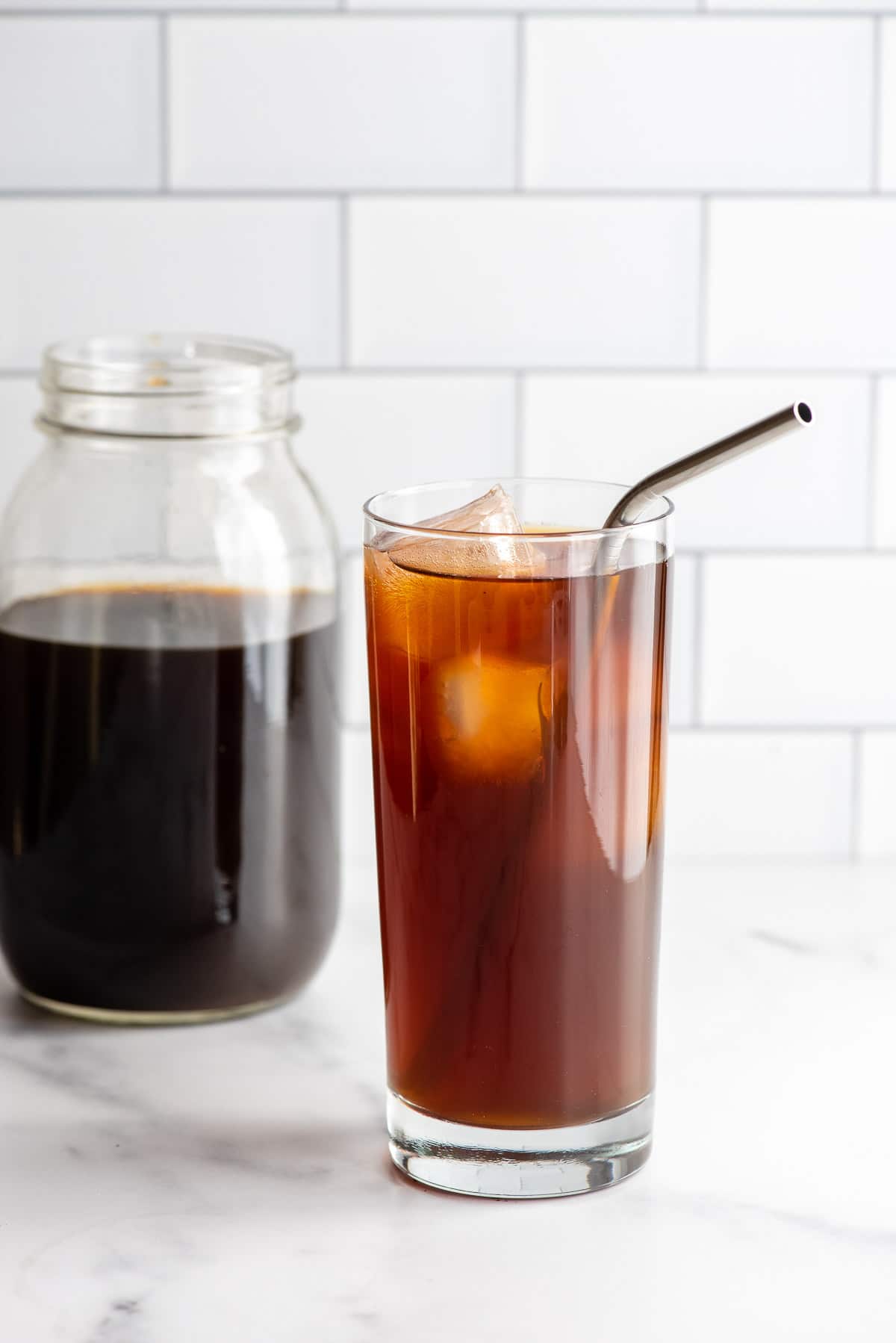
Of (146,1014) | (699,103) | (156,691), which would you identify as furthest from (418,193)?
(146,1014)

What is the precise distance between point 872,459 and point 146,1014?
56 centimetres

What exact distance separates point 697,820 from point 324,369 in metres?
0.37

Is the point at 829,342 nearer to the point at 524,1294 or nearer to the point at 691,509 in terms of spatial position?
the point at 691,509

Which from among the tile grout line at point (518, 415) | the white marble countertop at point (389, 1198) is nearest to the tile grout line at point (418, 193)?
the tile grout line at point (518, 415)

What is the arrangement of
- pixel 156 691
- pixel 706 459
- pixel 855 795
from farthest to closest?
1. pixel 855 795
2. pixel 156 691
3. pixel 706 459

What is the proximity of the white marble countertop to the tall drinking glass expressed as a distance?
0.11 ft

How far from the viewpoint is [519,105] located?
3.13ft

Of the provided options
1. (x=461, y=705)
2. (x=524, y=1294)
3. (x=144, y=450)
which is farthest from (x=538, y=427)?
(x=524, y=1294)

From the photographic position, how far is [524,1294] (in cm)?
57

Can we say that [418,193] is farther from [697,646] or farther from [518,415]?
[697,646]

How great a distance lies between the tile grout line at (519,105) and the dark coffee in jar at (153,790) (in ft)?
1.08

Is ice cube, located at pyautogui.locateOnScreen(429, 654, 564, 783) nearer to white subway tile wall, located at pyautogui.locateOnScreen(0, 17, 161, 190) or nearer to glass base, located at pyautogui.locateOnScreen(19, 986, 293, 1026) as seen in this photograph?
glass base, located at pyautogui.locateOnScreen(19, 986, 293, 1026)

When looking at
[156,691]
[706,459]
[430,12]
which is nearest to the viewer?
[706,459]

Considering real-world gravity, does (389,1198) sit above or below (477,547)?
below
